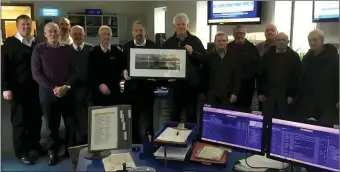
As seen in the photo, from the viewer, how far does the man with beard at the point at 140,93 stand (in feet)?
10.9

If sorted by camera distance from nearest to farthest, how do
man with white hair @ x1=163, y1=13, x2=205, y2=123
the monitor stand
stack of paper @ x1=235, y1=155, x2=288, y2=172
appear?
stack of paper @ x1=235, y1=155, x2=288, y2=172 < the monitor stand < man with white hair @ x1=163, y1=13, x2=205, y2=123

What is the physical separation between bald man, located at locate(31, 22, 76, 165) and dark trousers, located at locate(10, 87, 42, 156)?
0.51ft

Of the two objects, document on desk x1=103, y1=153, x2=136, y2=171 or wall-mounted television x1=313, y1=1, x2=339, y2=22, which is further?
wall-mounted television x1=313, y1=1, x2=339, y2=22

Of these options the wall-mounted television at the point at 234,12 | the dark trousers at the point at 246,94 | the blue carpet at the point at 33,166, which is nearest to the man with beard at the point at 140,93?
the blue carpet at the point at 33,166

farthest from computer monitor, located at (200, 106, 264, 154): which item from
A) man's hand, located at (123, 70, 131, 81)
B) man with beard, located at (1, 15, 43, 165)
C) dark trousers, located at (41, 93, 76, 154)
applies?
man with beard, located at (1, 15, 43, 165)

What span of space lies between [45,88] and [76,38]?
54 cm

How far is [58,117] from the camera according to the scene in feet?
11.2

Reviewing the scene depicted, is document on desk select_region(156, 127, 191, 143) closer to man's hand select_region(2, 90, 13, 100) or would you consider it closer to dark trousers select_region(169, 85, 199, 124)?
dark trousers select_region(169, 85, 199, 124)

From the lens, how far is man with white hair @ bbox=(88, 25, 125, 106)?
131 inches

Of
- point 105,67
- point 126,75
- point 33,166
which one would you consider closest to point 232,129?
point 126,75

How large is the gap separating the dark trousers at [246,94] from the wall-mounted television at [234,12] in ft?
4.77

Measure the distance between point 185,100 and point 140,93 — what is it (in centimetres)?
43

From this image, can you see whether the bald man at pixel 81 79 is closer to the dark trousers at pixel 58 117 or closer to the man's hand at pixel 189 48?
the dark trousers at pixel 58 117

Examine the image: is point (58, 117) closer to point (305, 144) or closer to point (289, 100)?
point (289, 100)
